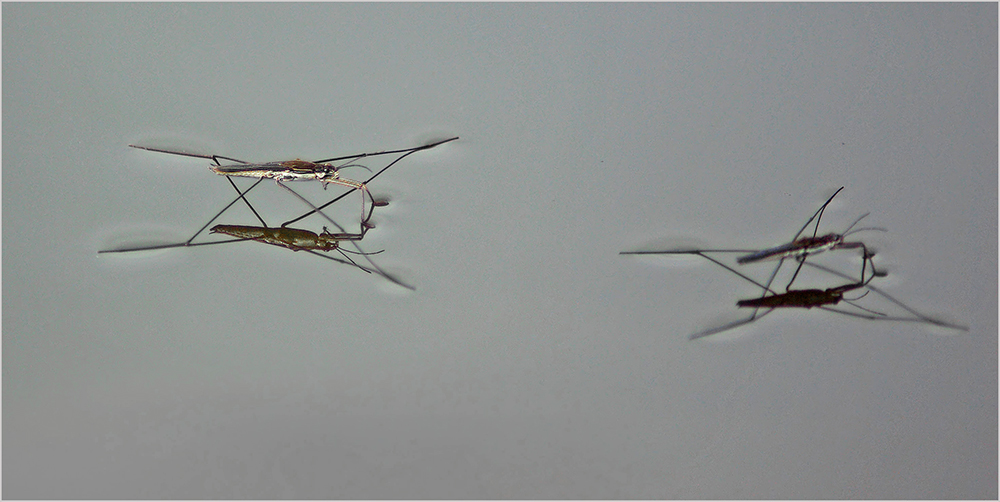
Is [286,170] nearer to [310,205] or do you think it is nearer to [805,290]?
[310,205]

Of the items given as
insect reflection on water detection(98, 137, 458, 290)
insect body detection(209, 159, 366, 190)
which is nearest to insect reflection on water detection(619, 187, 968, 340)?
insect reflection on water detection(98, 137, 458, 290)

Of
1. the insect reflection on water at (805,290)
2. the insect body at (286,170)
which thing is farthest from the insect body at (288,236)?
→ the insect reflection on water at (805,290)

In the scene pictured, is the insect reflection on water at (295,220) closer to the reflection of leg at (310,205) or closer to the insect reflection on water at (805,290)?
the reflection of leg at (310,205)

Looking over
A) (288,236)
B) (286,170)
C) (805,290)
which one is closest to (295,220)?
(288,236)

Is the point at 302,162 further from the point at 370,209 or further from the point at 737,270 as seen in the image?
the point at 737,270

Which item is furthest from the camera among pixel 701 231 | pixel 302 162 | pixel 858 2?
pixel 858 2

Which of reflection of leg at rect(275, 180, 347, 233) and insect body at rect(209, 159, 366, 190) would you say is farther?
reflection of leg at rect(275, 180, 347, 233)

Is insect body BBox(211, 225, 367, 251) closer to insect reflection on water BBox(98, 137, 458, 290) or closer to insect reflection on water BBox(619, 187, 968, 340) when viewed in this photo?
insect reflection on water BBox(98, 137, 458, 290)

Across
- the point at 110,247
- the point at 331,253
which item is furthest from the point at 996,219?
the point at 110,247
